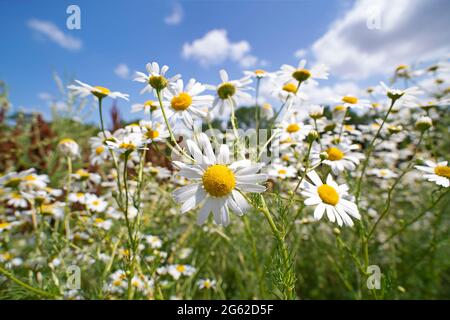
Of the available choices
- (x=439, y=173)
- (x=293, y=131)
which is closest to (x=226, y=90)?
(x=293, y=131)

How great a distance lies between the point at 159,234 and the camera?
1724 mm

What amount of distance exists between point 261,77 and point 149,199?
60.0 inches

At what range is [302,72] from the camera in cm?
97

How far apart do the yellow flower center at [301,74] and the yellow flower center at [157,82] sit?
1.70ft

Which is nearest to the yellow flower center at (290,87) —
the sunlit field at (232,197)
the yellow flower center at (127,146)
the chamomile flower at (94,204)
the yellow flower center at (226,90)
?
the sunlit field at (232,197)

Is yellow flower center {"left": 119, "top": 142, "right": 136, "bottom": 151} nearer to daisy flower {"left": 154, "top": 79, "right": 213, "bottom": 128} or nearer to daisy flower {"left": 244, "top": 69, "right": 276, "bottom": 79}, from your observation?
daisy flower {"left": 154, "top": 79, "right": 213, "bottom": 128}

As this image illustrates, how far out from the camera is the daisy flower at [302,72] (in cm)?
96

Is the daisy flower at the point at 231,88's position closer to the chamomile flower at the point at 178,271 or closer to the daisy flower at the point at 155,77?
the daisy flower at the point at 155,77

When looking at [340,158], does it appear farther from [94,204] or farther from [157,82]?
[94,204]

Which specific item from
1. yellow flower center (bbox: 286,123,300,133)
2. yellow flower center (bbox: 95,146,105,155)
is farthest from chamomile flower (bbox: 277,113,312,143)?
yellow flower center (bbox: 95,146,105,155)
